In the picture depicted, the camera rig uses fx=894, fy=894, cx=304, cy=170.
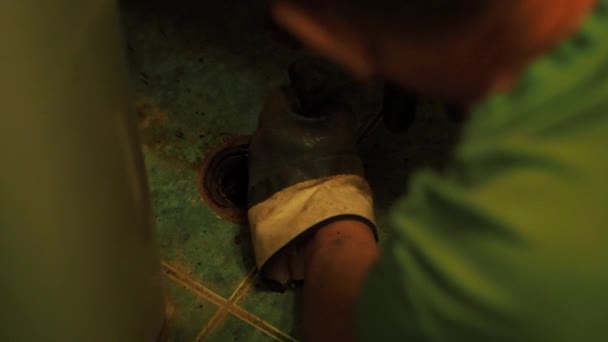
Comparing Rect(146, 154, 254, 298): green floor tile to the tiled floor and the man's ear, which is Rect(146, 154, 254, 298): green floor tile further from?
the man's ear

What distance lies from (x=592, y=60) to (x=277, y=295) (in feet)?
1.79

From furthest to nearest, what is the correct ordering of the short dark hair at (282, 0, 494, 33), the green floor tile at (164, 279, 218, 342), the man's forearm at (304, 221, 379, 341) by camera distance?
the green floor tile at (164, 279, 218, 342), the man's forearm at (304, 221, 379, 341), the short dark hair at (282, 0, 494, 33)

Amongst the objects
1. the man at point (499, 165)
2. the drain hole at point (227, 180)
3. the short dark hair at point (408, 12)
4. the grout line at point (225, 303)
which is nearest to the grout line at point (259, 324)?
the grout line at point (225, 303)

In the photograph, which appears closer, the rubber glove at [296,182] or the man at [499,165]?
the man at [499,165]

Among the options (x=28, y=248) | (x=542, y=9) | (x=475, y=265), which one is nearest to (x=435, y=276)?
(x=475, y=265)

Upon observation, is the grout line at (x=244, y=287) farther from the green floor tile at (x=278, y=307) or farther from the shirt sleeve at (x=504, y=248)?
the shirt sleeve at (x=504, y=248)

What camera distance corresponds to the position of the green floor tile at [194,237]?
0.89 meters

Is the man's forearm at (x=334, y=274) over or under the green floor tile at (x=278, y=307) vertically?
over

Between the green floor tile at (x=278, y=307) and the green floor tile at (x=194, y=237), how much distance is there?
2 centimetres

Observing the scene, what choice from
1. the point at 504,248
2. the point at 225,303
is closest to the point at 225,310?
the point at 225,303

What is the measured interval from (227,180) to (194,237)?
0.26 ft

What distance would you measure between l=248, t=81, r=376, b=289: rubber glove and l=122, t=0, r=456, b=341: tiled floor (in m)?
0.04

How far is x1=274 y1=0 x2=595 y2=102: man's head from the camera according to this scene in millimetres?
368

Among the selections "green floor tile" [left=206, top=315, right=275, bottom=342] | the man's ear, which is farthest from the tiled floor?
the man's ear
